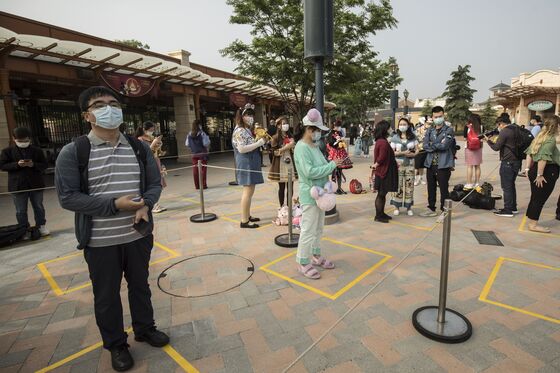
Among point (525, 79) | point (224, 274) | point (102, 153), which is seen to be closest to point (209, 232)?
point (224, 274)

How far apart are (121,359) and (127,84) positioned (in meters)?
10.9

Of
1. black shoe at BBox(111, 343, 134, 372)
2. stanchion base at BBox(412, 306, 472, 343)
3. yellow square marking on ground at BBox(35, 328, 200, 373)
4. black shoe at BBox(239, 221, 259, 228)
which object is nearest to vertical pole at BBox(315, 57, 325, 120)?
black shoe at BBox(239, 221, 259, 228)

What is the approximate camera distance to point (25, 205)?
206 inches

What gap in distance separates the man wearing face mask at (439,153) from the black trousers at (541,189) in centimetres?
118

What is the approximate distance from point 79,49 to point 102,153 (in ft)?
28.1

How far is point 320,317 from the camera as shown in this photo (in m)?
2.89

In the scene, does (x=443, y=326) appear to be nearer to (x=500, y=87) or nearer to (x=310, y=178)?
(x=310, y=178)

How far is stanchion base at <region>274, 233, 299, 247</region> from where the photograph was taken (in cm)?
456

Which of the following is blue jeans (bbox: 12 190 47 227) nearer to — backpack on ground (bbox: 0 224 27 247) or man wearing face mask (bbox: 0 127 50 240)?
man wearing face mask (bbox: 0 127 50 240)

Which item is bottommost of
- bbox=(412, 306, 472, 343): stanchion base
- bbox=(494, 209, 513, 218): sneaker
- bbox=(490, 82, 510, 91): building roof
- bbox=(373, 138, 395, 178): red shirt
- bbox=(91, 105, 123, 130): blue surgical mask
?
bbox=(412, 306, 472, 343): stanchion base

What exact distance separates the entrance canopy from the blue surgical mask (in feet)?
25.1

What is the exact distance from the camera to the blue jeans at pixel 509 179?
5546 millimetres

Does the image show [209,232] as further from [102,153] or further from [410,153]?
[410,153]

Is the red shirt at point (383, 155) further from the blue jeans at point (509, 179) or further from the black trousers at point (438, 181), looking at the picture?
the blue jeans at point (509, 179)
